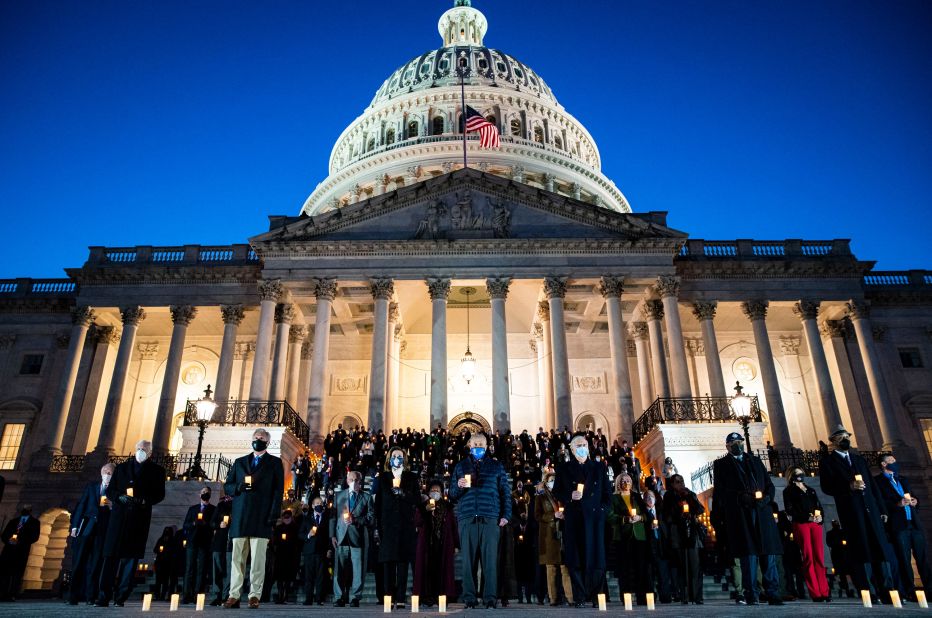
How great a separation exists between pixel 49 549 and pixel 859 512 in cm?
3451

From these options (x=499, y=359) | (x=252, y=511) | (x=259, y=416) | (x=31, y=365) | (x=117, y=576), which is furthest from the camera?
(x=31, y=365)

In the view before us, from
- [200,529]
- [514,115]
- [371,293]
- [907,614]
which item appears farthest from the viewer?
[514,115]

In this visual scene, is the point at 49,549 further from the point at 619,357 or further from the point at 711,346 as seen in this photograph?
the point at 711,346

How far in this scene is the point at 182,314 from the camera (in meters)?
36.6

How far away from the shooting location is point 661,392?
1323 inches

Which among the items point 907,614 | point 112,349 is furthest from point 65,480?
point 907,614

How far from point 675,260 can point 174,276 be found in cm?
2633

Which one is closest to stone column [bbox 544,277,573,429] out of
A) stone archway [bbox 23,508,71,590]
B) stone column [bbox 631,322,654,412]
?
stone column [bbox 631,322,654,412]

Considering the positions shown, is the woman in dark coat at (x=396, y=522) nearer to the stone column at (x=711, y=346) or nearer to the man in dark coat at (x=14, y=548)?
the man in dark coat at (x=14, y=548)

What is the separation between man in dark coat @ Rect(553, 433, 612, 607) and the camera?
10344 millimetres

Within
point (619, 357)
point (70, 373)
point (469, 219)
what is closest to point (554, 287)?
point (619, 357)

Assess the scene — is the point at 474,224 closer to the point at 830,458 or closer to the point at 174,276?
the point at 174,276

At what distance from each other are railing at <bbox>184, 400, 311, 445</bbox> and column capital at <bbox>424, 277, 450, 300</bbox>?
27.6ft

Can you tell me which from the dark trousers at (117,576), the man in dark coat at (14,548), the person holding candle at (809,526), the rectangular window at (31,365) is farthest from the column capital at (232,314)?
the person holding candle at (809,526)
